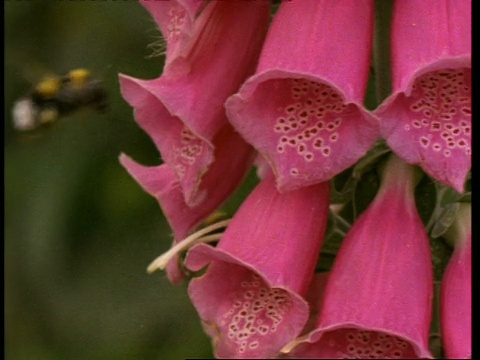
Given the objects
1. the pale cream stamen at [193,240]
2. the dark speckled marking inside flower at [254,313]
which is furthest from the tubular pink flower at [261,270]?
the pale cream stamen at [193,240]

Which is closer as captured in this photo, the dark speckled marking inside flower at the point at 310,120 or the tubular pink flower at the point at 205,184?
the dark speckled marking inside flower at the point at 310,120

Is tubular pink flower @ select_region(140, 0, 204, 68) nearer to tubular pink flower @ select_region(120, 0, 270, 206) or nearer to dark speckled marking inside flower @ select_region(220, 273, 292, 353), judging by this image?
tubular pink flower @ select_region(120, 0, 270, 206)

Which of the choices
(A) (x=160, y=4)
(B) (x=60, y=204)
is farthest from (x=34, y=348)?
(A) (x=160, y=4)

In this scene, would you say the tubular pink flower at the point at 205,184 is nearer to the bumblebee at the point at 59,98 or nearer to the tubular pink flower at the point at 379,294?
the tubular pink flower at the point at 379,294

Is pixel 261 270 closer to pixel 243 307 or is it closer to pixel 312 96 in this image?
pixel 243 307

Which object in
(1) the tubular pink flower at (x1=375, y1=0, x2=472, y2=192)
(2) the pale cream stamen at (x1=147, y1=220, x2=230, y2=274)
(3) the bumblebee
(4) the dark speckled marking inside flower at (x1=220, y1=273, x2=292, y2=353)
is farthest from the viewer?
(3) the bumblebee

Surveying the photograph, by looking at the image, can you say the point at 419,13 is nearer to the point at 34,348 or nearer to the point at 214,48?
the point at 214,48

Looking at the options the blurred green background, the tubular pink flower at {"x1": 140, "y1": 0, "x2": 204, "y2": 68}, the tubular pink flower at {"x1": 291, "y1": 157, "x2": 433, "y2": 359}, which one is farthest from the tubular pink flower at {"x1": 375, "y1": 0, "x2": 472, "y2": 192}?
the blurred green background
